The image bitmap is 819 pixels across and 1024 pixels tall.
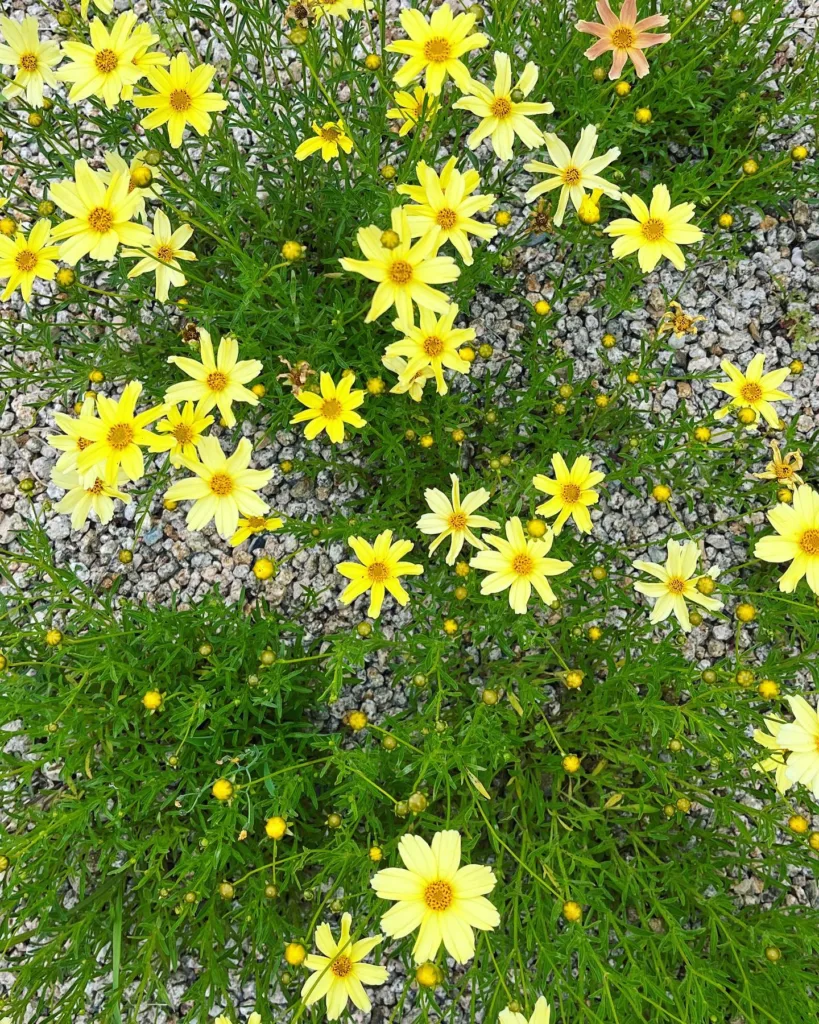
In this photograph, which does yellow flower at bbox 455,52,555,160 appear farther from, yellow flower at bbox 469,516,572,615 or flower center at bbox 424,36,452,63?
yellow flower at bbox 469,516,572,615

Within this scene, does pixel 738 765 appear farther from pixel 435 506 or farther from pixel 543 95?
pixel 543 95

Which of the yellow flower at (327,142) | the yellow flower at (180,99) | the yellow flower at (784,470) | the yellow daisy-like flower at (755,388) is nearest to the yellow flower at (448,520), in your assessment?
the yellow daisy-like flower at (755,388)

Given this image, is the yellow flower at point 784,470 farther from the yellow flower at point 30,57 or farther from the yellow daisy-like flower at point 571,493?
the yellow flower at point 30,57

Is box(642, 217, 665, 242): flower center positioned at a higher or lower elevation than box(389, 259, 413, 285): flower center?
higher

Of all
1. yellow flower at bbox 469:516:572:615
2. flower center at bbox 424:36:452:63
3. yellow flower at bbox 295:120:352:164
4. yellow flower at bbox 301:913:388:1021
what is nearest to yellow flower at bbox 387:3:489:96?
flower center at bbox 424:36:452:63

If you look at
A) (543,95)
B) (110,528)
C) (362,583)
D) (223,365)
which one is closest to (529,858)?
(362,583)

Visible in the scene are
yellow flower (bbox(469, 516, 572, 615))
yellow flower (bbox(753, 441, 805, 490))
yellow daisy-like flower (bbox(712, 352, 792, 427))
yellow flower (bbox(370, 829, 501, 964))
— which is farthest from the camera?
yellow flower (bbox(753, 441, 805, 490))
